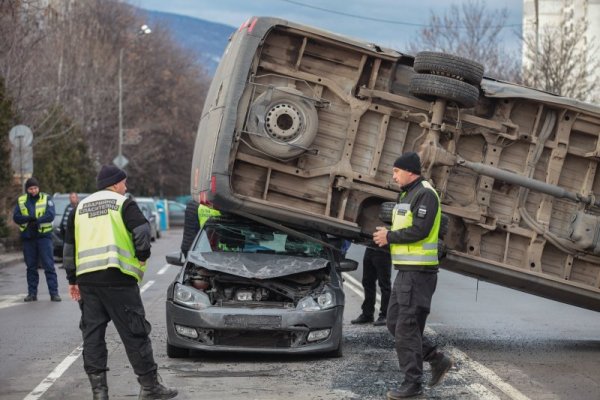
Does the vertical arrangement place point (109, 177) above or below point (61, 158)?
above

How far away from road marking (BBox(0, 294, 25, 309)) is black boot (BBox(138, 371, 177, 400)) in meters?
7.92

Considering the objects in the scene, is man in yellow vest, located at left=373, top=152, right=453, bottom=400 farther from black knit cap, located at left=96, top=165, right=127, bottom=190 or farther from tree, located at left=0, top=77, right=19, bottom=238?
tree, located at left=0, top=77, right=19, bottom=238

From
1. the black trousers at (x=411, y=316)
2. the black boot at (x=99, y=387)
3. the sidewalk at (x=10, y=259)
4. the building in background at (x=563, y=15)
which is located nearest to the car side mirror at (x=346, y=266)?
the black trousers at (x=411, y=316)

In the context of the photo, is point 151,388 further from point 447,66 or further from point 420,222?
point 447,66

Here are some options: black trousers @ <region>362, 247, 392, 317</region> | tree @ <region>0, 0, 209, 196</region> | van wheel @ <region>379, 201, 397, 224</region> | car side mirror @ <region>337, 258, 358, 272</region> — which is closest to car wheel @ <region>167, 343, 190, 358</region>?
car side mirror @ <region>337, 258, 358, 272</region>

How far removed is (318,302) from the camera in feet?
33.0

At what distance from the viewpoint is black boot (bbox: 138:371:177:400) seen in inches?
311

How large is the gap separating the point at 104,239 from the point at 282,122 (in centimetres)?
341

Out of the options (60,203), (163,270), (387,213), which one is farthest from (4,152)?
(387,213)

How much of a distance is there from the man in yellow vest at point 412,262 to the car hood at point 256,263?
1985 mm

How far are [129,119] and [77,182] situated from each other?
2299cm

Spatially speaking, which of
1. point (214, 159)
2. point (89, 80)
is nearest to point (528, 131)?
point (214, 159)

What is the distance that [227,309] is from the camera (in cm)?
988

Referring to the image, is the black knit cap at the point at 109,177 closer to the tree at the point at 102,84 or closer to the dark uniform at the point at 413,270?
the dark uniform at the point at 413,270
